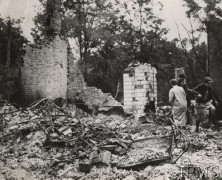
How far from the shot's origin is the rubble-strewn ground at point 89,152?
4.05 metres

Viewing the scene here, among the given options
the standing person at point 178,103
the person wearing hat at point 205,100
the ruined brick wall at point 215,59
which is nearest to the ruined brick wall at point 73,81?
the ruined brick wall at point 215,59

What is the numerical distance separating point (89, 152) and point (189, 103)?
10.1ft

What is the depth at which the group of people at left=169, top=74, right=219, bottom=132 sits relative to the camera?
552 centimetres

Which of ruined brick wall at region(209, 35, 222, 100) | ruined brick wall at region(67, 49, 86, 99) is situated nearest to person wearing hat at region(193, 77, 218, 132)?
ruined brick wall at region(209, 35, 222, 100)

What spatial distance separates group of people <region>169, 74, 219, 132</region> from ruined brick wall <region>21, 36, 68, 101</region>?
6.41 m

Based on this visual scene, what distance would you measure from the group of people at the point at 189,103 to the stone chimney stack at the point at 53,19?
23.0 ft

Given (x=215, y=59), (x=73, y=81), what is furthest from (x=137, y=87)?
(x=215, y=59)

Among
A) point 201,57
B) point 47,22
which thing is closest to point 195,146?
point 47,22

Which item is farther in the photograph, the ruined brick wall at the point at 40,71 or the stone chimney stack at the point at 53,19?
the stone chimney stack at the point at 53,19

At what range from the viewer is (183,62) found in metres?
22.7

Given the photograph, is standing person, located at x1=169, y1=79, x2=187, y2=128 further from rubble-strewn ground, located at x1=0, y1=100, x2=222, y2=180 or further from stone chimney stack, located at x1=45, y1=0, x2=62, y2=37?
stone chimney stack, located at x1=45, y1=0, x2=62, y2=37

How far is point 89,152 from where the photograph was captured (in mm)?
4516

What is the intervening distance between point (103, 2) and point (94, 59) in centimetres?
428

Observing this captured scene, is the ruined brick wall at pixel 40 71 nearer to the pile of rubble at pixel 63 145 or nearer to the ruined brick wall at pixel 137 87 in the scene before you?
the pile of rubble at pixel 63 145
